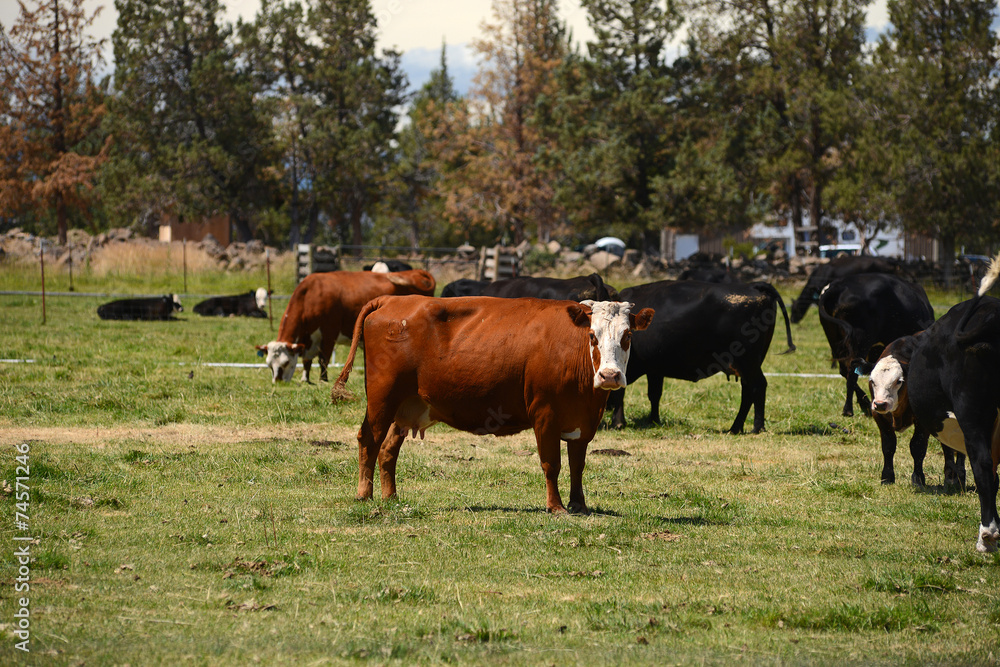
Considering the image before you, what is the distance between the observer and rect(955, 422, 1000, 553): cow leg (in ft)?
22.3

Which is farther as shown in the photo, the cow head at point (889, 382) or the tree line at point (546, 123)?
the tree line at point (546, 123)

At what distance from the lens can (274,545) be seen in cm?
667

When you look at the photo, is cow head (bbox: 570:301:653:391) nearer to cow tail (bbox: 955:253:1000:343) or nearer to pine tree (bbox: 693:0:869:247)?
cow tail (bbox: 955:253:1000:343)

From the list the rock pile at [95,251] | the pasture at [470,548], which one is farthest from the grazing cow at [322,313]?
the rock pile at [95,251]

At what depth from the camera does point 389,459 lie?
8.18m

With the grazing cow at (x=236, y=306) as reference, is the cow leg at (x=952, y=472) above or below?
below

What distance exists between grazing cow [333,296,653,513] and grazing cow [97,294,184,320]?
59.4 ft

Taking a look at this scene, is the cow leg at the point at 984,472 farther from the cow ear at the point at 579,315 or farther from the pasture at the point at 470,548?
the cow ear at the point at 579,315

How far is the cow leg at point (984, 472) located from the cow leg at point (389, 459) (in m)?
4.07

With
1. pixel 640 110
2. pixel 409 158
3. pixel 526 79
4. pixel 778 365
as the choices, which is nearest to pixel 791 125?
pixel 640 110

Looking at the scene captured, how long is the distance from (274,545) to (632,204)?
38.8 metres

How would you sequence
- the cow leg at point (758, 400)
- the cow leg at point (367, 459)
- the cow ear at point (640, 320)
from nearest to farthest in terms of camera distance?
the cow ear at point (640, 320) < the cow leg at point (367, 459) < the cow leg at point (758, 400)

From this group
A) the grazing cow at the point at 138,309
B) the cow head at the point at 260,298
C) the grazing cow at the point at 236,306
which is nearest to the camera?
the grazing cow at the point at 138,309

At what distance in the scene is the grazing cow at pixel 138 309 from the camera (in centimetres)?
2461
